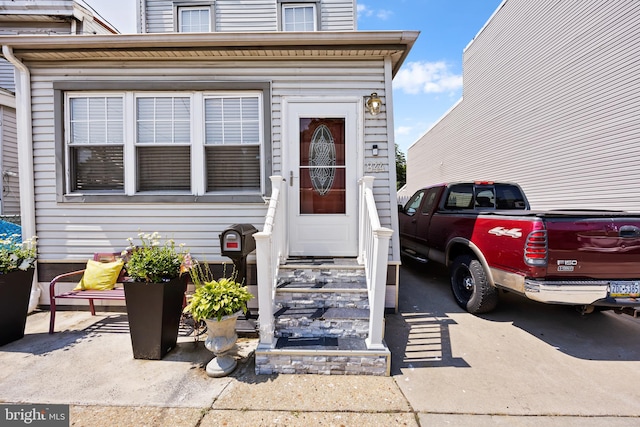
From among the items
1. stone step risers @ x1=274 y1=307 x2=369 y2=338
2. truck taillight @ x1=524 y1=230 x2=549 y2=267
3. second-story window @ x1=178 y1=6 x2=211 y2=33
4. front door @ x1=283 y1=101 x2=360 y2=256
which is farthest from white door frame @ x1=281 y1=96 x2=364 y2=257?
second-story window @ x1=178 y1=6 x2=211 y2=33

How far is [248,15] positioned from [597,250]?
7.25 meters

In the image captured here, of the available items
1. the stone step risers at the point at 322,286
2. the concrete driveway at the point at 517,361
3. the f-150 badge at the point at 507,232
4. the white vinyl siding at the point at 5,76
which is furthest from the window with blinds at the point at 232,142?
the white vinyl siding at the point at 5,76

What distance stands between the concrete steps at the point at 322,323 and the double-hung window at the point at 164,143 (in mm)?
1450

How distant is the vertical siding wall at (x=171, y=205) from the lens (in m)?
3.83

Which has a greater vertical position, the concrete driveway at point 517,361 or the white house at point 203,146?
the white house at point 203,146

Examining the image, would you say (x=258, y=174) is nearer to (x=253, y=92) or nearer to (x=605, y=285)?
(x=253, y=92)

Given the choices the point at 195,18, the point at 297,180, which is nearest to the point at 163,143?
the point at 297,180

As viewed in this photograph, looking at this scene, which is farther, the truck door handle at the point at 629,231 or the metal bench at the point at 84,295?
the metal bench at the point at 84,295

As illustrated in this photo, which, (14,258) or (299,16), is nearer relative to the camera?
(14,258)

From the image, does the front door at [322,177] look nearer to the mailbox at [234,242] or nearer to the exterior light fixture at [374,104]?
the exterior light fixture at [374,104]

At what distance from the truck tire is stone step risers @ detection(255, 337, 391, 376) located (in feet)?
6.04

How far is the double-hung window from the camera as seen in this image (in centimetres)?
389

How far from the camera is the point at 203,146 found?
12.8 ft

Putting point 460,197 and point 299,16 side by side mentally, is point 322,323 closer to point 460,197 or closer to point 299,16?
point 460,197
